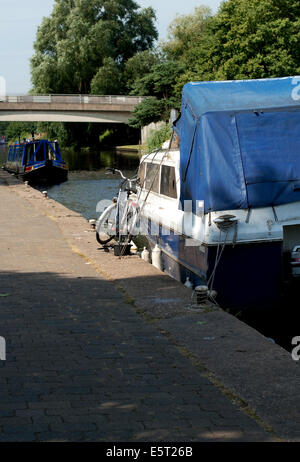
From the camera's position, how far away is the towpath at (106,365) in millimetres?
4543

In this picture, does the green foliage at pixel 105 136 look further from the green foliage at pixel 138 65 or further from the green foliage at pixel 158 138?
Result: the green foliage at pixel 158 138

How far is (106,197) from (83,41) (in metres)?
34.3

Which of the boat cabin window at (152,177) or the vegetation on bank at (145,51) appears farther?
the vegetation on bank at (145,51)

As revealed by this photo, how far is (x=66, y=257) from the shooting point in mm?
11781

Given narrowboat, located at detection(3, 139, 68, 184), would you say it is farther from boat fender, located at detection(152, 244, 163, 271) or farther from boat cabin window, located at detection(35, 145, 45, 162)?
boat fender, located at detection(152, 244, 163, 271)

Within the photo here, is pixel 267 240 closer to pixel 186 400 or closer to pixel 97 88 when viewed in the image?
pixel 186 400

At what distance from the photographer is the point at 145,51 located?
66.9 m

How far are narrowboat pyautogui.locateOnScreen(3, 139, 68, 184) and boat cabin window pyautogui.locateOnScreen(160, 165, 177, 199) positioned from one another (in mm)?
31130

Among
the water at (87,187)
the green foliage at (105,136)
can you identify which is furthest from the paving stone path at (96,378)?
the green foliage at (105,136)

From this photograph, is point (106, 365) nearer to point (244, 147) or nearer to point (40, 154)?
point (244, 147)

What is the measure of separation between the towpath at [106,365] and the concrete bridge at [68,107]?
46.6m

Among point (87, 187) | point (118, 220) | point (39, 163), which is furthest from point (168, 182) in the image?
point (39, 163)

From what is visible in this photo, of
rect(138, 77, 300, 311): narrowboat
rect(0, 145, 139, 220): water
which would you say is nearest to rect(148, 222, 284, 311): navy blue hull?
rect(138, 77, 300, 311): narrowboat

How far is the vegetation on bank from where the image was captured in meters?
41.0
